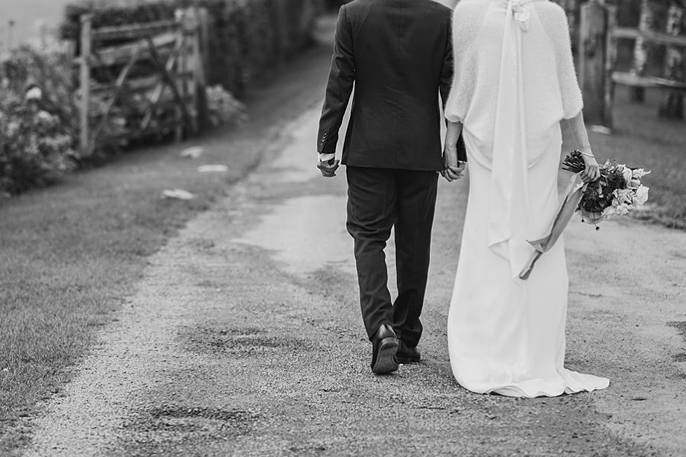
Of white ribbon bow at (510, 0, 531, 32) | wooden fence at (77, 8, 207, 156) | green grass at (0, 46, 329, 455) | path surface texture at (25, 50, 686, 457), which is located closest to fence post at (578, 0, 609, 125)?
green grass at (0, 46, 329, 455)

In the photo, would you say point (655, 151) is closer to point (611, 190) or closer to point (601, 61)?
point (601, 61)

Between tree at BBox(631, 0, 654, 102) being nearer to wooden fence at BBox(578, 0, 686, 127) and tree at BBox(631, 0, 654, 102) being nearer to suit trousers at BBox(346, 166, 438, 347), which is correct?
wooden fence at BBox(578, 0, 686, 127)

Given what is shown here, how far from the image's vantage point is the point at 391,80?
5.43 m

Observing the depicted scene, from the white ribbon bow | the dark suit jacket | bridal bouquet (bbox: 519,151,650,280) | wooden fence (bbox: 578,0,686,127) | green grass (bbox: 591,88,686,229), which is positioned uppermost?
the white ribbon bow

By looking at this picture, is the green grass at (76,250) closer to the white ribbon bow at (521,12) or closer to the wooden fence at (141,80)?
the wooden fence at (141,80)

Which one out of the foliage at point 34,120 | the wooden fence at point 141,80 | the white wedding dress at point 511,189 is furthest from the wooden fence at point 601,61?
the white wedding dress at point 511,189

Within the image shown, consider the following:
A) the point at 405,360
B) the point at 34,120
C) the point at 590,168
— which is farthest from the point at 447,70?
the point at 34,120

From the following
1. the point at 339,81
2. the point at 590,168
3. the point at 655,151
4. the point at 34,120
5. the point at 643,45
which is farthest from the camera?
the point at 643,45

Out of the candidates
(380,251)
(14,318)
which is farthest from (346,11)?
(14,318)

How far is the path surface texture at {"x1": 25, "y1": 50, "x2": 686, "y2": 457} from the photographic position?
15.1ft

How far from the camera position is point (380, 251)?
5.62 meters

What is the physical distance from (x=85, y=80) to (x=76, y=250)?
218 inches

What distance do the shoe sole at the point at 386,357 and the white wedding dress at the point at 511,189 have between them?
1.03 ft

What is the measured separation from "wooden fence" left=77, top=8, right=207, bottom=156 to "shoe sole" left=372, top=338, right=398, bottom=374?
941 centimetres
